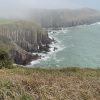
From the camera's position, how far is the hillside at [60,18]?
170875 mm

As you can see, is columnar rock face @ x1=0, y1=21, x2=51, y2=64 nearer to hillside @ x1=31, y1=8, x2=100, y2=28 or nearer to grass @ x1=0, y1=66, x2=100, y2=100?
hillside @ x1=31, y1=8, x2=100, y2=28

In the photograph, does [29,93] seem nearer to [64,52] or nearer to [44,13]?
[64,52]

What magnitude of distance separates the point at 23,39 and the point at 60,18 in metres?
76.6

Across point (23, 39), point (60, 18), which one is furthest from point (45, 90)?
point (60, 18)

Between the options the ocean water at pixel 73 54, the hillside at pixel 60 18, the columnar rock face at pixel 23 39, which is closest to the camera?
the ocean water at pixel 73 54

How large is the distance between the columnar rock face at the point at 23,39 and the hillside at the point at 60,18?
36690 mm

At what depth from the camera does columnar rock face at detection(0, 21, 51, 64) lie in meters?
87.4

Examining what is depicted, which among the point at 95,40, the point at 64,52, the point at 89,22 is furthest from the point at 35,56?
the point at 89,22

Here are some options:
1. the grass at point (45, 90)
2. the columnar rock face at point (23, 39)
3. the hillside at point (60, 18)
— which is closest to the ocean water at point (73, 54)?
the columnar rock face at point (23, 39)

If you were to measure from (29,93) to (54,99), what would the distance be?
645mm

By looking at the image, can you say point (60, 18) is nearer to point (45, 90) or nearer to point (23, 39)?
point (23, 39)

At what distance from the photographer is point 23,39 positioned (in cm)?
10944

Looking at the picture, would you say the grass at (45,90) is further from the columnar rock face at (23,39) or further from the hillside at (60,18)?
the hillside at (60,18)

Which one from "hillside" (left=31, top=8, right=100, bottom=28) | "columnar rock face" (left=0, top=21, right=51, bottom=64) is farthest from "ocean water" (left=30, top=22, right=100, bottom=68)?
"hillside" (left=31, top=8, right=100, bottom=28)
